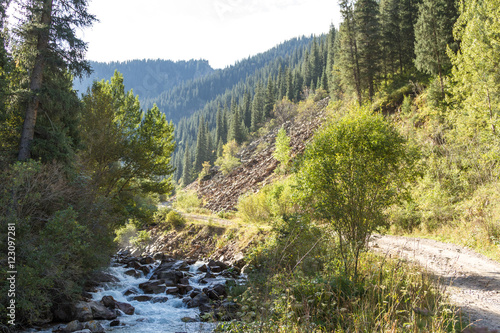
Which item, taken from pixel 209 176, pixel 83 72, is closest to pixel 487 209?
pixel 83 72

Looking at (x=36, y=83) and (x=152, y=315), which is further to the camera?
(x=36, y=83)

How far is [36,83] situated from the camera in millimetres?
10859

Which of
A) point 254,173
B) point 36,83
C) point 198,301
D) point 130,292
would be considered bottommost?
point 130,292

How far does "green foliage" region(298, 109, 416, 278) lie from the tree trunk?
996 cm

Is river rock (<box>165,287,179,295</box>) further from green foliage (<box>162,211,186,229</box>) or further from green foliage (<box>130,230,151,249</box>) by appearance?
green foliage (<box>130,230,151,249</box>)

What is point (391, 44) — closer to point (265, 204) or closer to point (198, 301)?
point (265, 204)

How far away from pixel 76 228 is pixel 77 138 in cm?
686

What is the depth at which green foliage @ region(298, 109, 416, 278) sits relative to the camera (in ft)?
24.6

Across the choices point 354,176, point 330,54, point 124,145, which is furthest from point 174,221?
point 330,54

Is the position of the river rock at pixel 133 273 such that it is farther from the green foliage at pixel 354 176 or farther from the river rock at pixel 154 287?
the green foliage at pixel 354 176

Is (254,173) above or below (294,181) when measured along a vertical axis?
below

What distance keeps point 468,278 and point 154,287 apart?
38.1 ft

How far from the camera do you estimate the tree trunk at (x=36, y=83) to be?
33.6 feet

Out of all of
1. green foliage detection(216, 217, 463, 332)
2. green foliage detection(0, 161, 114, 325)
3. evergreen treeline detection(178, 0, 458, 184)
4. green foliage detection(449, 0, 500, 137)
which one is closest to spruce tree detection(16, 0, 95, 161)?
green foliage detection(0, 161, 114, 325)
